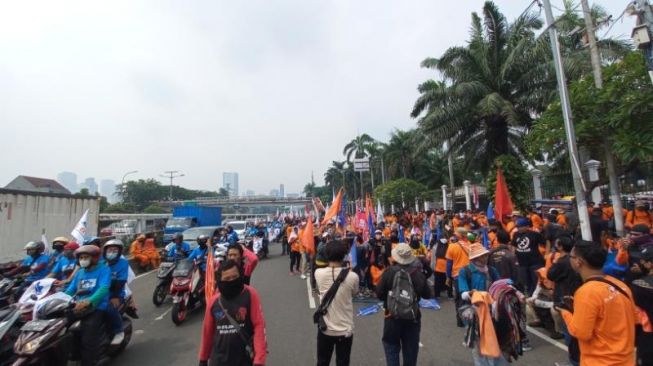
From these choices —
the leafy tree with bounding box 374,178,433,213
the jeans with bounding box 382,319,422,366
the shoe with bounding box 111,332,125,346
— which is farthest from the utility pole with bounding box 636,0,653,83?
the leafy tree with bounding box 374,178,433,213

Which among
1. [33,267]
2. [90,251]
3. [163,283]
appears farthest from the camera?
[163,283]

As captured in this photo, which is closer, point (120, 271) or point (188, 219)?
point (120, 271)

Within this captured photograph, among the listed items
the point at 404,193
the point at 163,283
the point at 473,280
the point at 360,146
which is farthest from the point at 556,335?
the point at 360,146

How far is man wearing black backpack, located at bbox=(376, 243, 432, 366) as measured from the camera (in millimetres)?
3785

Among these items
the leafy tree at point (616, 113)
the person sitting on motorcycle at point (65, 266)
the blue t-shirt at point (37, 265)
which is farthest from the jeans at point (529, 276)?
the blue t-shirt at point (37, 265)

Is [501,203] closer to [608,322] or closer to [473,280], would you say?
[473,280]

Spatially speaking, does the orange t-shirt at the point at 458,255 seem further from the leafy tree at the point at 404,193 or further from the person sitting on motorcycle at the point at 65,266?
the leafy tree at the point at 404,193

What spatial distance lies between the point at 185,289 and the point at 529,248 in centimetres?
627

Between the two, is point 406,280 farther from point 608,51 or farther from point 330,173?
point 330,173

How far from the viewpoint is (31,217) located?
1141 centimetres

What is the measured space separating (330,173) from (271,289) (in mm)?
69432

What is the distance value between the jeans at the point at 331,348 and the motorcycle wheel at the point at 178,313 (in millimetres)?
4020

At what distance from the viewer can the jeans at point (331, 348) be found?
3.69 meters

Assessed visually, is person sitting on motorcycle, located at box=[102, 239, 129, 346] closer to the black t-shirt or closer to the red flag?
the black t-shirt
